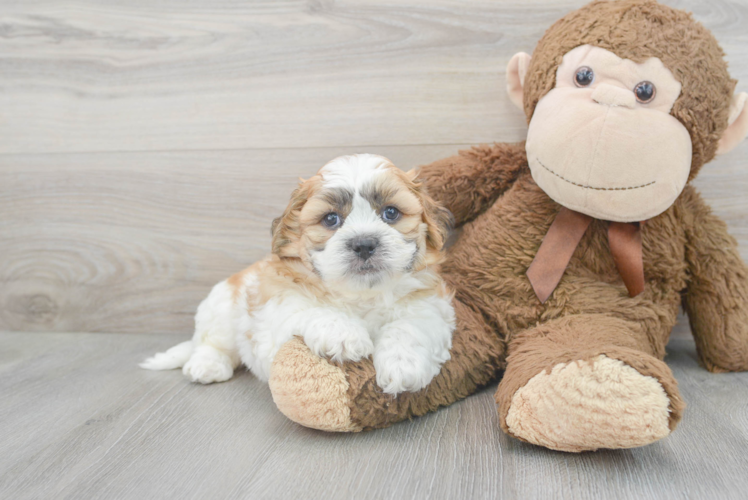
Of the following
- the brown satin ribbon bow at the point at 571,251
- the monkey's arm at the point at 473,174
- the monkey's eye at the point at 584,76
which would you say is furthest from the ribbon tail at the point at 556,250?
the monkey's eye at the point at 584,76

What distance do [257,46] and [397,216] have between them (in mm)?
920

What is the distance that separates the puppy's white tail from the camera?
67.7 inches

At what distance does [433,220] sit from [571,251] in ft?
1.29

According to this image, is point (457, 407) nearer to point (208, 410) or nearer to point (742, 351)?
point (208, 410)

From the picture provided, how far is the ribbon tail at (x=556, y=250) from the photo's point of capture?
144cm

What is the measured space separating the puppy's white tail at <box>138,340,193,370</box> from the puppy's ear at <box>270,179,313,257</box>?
24.2 inches

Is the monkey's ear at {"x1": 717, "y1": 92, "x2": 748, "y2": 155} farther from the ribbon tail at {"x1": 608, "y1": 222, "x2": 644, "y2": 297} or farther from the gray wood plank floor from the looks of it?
the gray wood plank floor

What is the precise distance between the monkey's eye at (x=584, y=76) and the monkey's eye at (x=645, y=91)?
0.10 meters

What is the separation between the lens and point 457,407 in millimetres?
1362

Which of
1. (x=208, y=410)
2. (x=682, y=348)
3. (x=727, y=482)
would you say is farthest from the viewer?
(x=682, y=348)

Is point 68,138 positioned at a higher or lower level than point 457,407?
higher

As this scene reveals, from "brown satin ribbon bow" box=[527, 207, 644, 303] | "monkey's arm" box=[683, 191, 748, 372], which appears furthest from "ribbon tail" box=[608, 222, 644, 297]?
"monkey's arm" box=[683, 191, 748, 372]

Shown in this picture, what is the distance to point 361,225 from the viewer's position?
4.00 feet

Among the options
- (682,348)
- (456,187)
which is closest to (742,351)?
(682,348)
